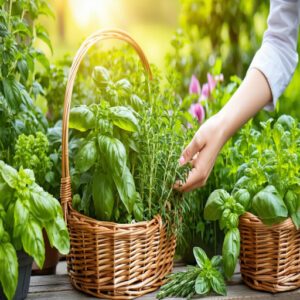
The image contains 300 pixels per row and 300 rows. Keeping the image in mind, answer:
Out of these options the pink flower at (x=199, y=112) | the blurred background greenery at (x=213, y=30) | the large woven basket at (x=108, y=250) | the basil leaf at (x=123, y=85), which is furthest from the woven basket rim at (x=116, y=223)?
the blurred background greenery at (x=213, y=30)

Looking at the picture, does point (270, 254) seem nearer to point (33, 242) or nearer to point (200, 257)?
point (200, 257)

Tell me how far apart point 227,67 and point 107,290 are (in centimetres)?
136

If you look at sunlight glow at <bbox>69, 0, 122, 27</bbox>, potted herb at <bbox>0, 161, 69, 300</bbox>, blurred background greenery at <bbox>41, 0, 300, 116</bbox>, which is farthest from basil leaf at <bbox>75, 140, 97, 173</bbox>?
sunlight glow at <bbox>69, 0, 122, 27</bbox>

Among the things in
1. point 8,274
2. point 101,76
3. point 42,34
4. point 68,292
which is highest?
point 42,34

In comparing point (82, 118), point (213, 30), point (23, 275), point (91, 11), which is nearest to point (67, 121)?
point (82, 118)

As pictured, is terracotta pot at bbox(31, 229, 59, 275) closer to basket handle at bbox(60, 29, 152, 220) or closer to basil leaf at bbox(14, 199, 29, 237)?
basket handle at bbox(60, 29, 152, 220)

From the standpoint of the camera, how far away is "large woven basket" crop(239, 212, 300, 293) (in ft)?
5.02

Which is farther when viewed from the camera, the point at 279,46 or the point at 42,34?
the point at 42,34

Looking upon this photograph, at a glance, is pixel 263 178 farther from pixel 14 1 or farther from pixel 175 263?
pixel 14 1

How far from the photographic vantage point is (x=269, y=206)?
4.85 feet

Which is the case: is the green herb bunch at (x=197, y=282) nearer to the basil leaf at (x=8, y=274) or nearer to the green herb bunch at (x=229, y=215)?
the green herb bunch at (x=229, y=215)

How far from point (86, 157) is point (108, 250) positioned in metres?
0.21

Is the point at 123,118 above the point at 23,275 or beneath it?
above

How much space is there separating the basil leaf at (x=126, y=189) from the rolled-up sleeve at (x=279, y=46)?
15.2 inches
